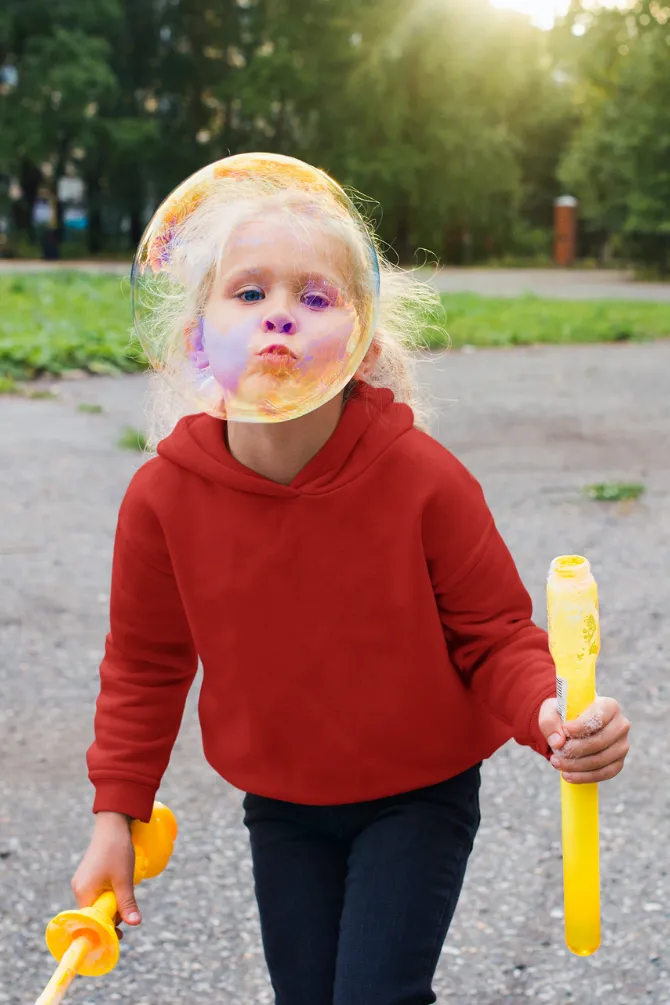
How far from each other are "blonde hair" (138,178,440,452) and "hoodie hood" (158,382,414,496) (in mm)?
70

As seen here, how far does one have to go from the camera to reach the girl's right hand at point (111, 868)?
5.84 ft

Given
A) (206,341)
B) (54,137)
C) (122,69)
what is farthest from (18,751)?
(122,69)

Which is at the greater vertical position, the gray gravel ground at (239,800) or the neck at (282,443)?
the neck at (282,443)

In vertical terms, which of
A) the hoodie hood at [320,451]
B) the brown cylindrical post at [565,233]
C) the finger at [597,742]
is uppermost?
the hoodie hood at [320,451]

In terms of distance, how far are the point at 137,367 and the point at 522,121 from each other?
2839 centimetres

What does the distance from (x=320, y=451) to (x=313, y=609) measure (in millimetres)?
220

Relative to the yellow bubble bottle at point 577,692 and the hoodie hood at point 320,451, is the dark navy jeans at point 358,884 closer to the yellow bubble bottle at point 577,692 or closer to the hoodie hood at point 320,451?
the yellow bubble bottle at point 577,692

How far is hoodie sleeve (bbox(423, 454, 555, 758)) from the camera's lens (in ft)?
5.83

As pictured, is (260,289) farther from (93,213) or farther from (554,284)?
(93,213)

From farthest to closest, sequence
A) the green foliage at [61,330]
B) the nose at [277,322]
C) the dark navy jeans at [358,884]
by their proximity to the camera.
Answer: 1. the green foliage at [61,330]
2. the dark navy jeans at [358,884]
3. the nose at [277,322]

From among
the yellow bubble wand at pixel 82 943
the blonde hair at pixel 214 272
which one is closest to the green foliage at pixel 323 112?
the blonde hair at pixel 214 272

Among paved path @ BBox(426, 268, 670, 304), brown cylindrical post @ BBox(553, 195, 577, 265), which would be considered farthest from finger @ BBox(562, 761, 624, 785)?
brown cylindrical post @ BBox(553, 195, 577, 265)

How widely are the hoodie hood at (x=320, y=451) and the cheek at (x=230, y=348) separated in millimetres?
148

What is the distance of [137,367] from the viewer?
1030cm
